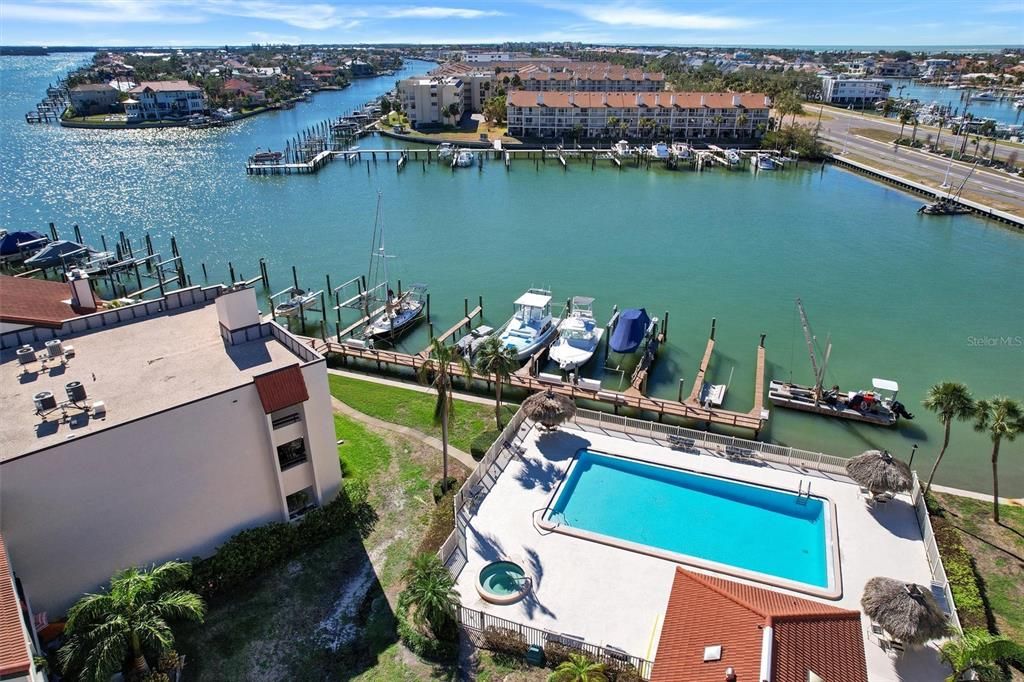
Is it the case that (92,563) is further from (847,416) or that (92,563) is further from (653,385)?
(847,416)

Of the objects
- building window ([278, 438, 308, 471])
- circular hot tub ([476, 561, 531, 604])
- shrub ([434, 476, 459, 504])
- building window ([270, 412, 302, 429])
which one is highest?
building window ([270, 412, 302, 429])

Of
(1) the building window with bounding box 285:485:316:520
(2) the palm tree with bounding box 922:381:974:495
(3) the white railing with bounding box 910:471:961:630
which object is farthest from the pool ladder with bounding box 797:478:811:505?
(1) the building window with bounding box 285:485:316:520

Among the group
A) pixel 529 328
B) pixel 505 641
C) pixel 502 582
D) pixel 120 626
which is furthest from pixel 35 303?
pixel 529 328

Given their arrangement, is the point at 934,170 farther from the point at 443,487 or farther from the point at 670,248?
the point at 443,487

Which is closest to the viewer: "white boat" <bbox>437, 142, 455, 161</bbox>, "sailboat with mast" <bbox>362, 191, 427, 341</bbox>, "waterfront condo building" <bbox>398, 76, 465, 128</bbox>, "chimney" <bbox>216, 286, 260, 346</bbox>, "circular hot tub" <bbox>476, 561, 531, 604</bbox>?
"circular hot tub" <bbox>476, 561, 531, 604</bbox>

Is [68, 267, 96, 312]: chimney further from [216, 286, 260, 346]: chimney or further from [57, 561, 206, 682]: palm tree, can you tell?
[57, 561, 206, 682]: palm tree
